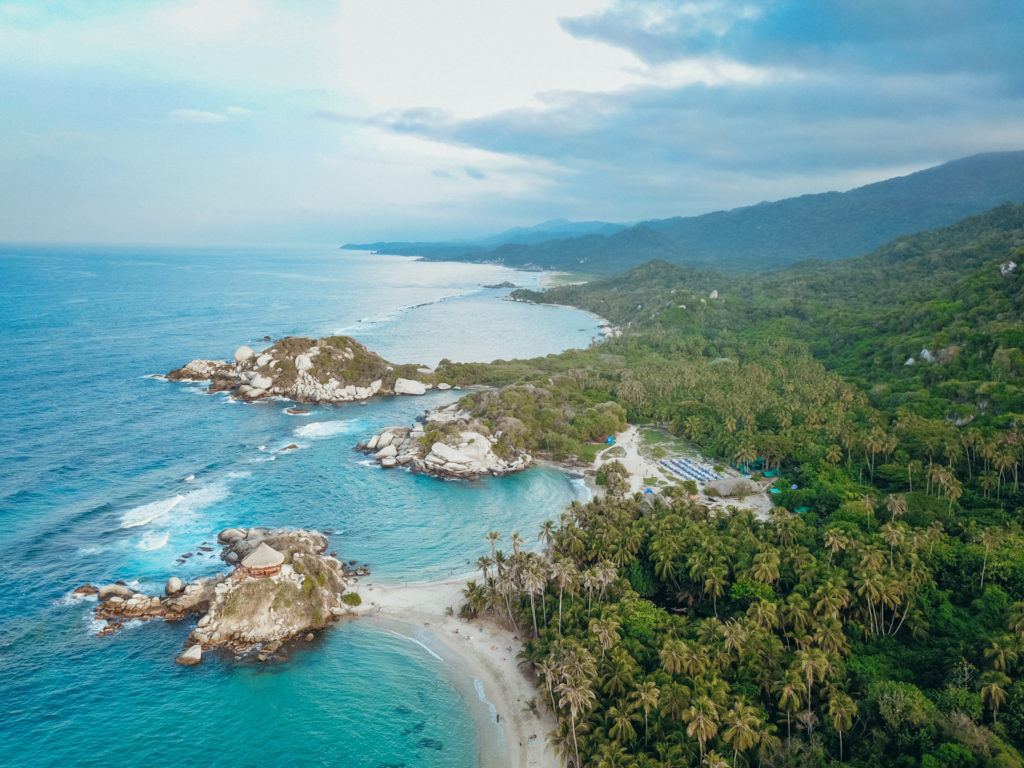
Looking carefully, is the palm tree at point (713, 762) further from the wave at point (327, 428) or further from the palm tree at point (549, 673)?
the wave at point (327, 428)

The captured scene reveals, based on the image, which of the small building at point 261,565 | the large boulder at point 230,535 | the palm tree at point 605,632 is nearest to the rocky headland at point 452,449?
the large boulder at point 230,535

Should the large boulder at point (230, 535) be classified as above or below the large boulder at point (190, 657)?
above

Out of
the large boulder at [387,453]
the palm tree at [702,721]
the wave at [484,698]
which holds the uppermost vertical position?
the palm tree at [702,721]

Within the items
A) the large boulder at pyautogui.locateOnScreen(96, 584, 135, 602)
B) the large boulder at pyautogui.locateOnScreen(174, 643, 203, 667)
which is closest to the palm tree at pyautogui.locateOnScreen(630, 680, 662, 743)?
the large boulder at pyautogui.locateOnScreen(174, 643, 203, 667)

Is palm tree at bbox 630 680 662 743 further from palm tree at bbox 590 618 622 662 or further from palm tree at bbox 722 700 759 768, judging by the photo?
palm tree at bbox 722 700 759 768

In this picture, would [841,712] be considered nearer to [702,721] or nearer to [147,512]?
[702,721]

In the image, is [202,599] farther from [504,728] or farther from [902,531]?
[902,531]
